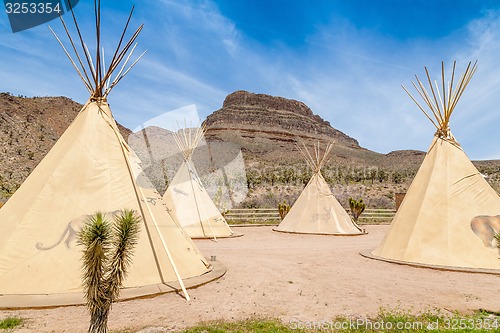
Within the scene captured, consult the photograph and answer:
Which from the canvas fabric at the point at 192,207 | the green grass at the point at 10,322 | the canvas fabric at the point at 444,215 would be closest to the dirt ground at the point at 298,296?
the green grass at the point at 10,322

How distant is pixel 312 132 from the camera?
109438mm

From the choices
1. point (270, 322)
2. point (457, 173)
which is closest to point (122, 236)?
point (270, 322)

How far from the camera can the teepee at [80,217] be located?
555cm

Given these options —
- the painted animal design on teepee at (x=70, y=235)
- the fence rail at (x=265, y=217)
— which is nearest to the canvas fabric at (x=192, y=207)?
the fence rail at (x=265, y=217)

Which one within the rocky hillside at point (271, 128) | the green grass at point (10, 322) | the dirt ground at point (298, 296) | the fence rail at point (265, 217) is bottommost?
the dirt ground at point (298, 296)

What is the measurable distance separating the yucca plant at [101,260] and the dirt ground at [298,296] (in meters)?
1.04

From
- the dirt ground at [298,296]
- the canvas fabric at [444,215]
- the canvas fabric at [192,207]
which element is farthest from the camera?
the canvas fabric at [192,207]

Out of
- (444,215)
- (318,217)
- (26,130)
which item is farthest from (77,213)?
(26,130)

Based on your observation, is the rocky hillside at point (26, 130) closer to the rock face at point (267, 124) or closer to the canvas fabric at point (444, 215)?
the canvas fabric at point (444, 215)

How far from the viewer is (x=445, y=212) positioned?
9.21 meters

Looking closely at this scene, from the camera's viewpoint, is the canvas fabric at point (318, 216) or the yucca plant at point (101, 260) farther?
the canvas fabric at point (318, 216)

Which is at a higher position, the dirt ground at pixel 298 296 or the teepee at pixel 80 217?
the teepee at pixel 80 217

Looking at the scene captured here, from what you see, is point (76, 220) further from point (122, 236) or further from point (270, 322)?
point (270, 322)

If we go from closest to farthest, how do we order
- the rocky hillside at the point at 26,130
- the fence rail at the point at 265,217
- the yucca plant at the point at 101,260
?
the yucca plant at the point at 101,260 < the fence rail at the point at 265,217 < the rocky hillside at the point at 26,130
